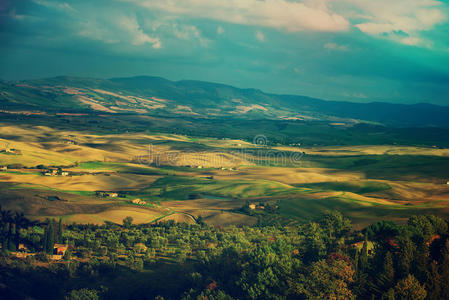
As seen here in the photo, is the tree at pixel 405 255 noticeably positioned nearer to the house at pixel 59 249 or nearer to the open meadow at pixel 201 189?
the open meadow at pixel 201 189

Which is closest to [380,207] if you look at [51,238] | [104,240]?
[104,240]

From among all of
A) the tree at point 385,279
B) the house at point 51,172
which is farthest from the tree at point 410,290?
the house at point 51,172

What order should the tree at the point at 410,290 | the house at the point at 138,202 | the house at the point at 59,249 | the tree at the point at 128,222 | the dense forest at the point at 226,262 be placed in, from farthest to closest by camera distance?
the house at the point at 138,202 → the tree at the point at 128,222 → the house at the point at 59,249 → the dense forest at the point at 226,262 → the tree at the point at 410,290

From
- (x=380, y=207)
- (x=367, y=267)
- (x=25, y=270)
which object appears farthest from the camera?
(x=380, y=207)

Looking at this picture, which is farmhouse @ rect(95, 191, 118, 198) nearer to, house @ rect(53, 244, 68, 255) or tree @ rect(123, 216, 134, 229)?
tree @ rect(123, 216, 134, 229)

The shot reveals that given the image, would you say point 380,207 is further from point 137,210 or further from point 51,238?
point 51,238

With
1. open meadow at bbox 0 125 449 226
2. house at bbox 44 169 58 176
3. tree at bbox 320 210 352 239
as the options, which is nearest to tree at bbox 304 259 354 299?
tree at bbox 320 210 352 239
